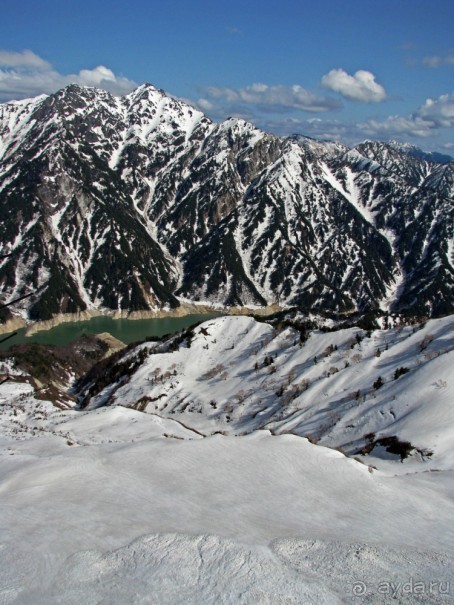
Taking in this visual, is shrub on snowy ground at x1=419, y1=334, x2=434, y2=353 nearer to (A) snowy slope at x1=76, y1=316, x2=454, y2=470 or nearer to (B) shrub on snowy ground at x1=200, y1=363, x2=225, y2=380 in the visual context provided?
(A) snowy slope at x1=76, y1=316, x2=454, y2=470

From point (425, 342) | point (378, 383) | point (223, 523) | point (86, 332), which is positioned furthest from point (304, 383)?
point (86, 332)

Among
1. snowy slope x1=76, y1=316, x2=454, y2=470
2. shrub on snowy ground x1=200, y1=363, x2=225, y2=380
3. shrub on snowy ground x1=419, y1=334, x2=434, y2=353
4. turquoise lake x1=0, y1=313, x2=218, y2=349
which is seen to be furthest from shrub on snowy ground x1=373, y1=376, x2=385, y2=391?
turquoise lake x1=0, y1=313, x2=218, y2=349

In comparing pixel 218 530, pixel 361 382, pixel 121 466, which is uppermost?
pixel 218 530

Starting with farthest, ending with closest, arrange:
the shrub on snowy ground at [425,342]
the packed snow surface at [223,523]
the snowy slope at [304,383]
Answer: the shrub on snowy ground at [425,342], the snowy slope at [304,383], the packed snow surface at [223,523]

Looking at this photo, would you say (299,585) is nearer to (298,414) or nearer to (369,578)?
(369,578)

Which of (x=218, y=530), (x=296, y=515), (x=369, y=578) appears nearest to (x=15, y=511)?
(x=218, y=530)

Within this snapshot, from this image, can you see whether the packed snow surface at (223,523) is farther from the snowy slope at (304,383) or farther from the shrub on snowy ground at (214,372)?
the shrub on snowy ground at (214,372)

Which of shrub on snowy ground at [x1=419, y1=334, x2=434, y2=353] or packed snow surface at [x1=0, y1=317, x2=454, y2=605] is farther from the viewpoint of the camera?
shrub on snowy ground at [x1=419, y1=334, x2=434, y2=353]

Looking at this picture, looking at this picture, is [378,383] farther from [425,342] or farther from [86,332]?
[86,332]

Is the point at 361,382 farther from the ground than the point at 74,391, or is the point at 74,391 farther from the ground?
Result: the point at 361,382

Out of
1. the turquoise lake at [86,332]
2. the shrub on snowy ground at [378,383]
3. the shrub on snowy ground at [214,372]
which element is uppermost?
the shrub on snowy ground at [378,383]

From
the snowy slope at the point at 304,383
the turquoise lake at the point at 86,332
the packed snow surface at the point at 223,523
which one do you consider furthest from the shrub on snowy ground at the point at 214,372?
the turquoise lake at the point at 86,332
